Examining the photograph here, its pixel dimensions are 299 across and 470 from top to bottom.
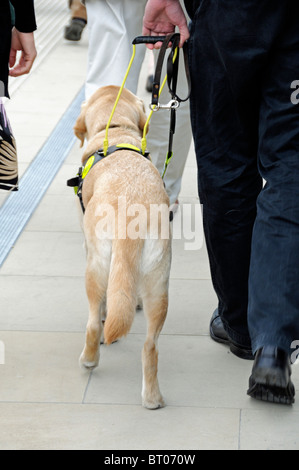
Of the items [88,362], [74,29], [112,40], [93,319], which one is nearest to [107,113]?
[112,40]

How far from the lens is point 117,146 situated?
3475 millimetres

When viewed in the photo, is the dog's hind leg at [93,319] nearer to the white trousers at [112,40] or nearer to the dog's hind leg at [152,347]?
the dog's hind leg at [152,347]

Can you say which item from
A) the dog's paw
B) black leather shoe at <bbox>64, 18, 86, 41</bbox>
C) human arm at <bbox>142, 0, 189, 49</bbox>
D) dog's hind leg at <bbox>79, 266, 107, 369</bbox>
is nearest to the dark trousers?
human arm at <bbox>142, 0, 189, 49</bbox>

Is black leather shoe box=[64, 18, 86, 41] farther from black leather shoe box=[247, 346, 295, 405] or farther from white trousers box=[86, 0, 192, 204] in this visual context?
black leather shoe box=[247, 346, 295, 405]

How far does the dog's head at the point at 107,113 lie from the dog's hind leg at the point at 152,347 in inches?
43.7

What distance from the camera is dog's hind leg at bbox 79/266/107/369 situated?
3062 millimetres

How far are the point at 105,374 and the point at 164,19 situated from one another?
144cm

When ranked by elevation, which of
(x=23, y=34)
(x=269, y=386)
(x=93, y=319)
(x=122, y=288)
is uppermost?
(x=23, y=34)

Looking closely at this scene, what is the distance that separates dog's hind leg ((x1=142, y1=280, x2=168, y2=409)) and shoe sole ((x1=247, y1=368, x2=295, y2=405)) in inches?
17.4

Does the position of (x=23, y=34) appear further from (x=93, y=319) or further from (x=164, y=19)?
(x=93, y=319)

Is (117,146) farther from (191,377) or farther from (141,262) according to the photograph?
(191,377)

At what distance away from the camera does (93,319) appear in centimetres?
316

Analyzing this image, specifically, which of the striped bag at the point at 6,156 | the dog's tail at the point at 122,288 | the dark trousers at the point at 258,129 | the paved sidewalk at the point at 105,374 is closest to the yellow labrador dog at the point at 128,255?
the dog's tail at the point at 122,288
